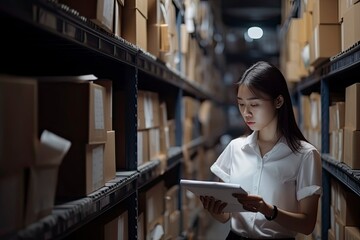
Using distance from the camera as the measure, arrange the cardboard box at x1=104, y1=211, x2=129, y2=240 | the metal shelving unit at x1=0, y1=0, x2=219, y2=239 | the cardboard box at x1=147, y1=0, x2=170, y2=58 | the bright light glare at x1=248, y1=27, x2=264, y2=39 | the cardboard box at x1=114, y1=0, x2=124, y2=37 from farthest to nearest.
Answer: the bright light glare at x1=248, y1=27, x2=264, y2=39, the cardboard box at x1=147, y1=0, x2=170, y2=58, the cardboard box at x1=114, y1=0, x2=124, y2=37, the cardboard box at x1=104, y1=211, x2=129, y2=240, the metal shelving unit at x1=0, y1=0, x2=219, y2=239

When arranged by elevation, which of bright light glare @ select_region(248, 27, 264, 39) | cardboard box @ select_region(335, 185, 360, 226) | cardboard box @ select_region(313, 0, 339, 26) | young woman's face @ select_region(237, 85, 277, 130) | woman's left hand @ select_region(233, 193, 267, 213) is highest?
bright light glare @ select_region(248, 27, 264, 39)

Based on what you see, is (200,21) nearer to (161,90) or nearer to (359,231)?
(161,90)

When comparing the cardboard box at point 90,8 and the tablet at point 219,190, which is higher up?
the cardboard box at point 90,8

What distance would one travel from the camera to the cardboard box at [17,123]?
115cm

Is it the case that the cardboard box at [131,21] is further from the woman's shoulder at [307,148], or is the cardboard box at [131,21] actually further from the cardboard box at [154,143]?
the woman's shoulder at [307,148]

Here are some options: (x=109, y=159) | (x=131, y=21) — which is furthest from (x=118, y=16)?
(x=109, y=159)

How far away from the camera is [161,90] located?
4113mm

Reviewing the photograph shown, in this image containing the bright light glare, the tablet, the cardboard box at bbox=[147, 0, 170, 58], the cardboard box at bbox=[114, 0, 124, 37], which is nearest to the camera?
the tablet

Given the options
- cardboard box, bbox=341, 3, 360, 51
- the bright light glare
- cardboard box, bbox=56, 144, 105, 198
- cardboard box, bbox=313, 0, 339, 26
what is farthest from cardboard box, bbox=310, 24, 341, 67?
the bright light glare

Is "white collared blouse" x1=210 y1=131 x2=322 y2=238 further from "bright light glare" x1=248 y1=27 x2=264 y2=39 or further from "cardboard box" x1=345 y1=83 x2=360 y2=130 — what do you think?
"bright light glare" x1=248 y1=27 x2=264 y2=39

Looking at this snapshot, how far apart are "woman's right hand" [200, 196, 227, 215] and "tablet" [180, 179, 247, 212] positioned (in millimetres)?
22

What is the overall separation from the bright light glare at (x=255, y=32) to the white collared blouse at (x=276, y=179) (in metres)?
7.38

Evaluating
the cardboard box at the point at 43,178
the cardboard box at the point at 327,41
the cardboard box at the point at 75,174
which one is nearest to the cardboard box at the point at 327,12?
the cardboard box at the point at 327,41

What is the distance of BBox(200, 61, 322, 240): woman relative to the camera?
1.94 metres
